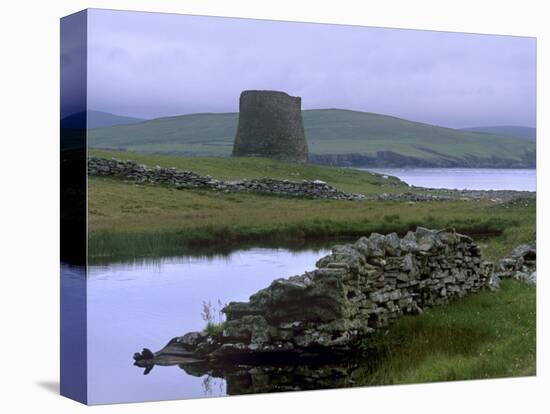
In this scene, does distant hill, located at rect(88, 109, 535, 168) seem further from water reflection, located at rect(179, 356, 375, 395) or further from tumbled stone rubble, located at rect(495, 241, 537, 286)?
water reflection, located at rect(179, 356, 375, 395)

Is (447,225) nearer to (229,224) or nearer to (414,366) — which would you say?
(414,366)

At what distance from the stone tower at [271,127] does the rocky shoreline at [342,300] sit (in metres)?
1.82

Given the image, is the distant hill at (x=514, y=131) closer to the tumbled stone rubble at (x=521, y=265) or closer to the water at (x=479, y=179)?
the water at (x=479, y=179)

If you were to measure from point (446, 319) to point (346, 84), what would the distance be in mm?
4244

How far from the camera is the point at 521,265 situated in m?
21.4

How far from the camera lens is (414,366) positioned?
1934 cm

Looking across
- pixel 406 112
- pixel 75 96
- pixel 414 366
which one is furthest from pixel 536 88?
pixel 75 96

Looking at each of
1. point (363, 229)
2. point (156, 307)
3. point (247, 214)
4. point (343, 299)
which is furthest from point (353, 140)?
point (156, 307)

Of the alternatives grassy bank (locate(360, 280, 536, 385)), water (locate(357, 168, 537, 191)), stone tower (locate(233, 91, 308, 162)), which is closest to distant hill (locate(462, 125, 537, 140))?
water (locate(357, 168, 537, 191))

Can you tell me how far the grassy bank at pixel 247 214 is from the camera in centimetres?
1734

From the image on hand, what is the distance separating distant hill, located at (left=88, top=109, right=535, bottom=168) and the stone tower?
16 cm

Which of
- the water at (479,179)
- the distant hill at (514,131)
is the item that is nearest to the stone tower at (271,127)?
the water at (479,179)

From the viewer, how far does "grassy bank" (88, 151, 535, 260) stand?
17344mm

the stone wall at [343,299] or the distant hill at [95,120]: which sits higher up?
the distant hill at [95,120]
